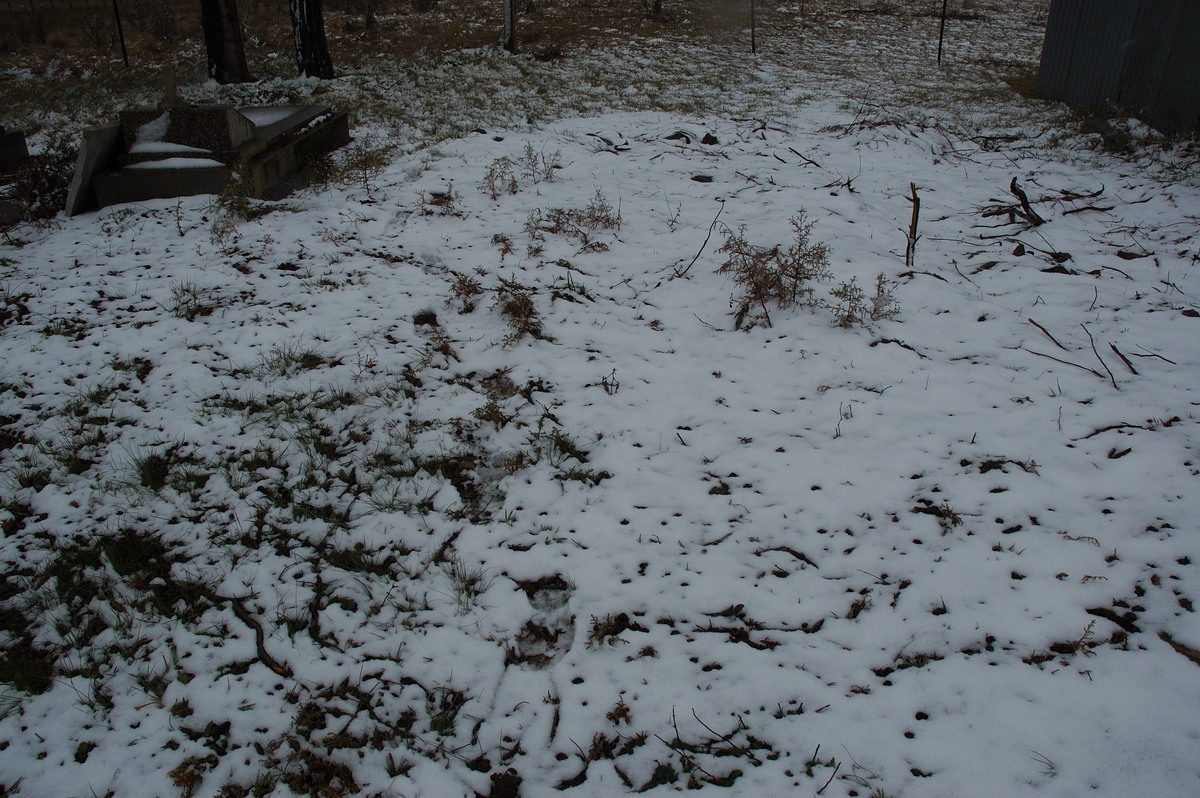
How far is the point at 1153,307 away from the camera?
14.7 ft

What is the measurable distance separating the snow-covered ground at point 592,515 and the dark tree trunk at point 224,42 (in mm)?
8301

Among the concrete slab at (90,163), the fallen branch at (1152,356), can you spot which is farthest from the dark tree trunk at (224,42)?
the fallen branch at (1152,356)

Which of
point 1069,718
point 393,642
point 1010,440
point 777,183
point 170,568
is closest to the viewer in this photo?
point 1069,718

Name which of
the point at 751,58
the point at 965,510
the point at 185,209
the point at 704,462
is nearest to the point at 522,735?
the point at 704,462

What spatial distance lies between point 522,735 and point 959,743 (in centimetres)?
152

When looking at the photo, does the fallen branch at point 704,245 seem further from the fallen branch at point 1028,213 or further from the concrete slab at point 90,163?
the concrete slab at point 90,163

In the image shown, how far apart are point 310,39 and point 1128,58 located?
14.7 m

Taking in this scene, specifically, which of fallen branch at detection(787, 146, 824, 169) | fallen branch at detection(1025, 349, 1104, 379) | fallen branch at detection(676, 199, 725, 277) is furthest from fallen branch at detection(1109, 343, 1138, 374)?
fallen branch at detection(787, 146, 824, 169)

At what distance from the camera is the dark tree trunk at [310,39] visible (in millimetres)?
12539

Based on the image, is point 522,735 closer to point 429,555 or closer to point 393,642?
point 393,642

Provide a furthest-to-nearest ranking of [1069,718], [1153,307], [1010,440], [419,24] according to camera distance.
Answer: [419,24] → [1153,307] → [1010,440] → [1069,718]

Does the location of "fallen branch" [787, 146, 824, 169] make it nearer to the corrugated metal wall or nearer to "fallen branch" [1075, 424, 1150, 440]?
the corrugated metal wall

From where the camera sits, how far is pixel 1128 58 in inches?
401

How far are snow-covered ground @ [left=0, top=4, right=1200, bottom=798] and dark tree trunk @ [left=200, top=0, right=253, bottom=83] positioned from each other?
27.2 ft
